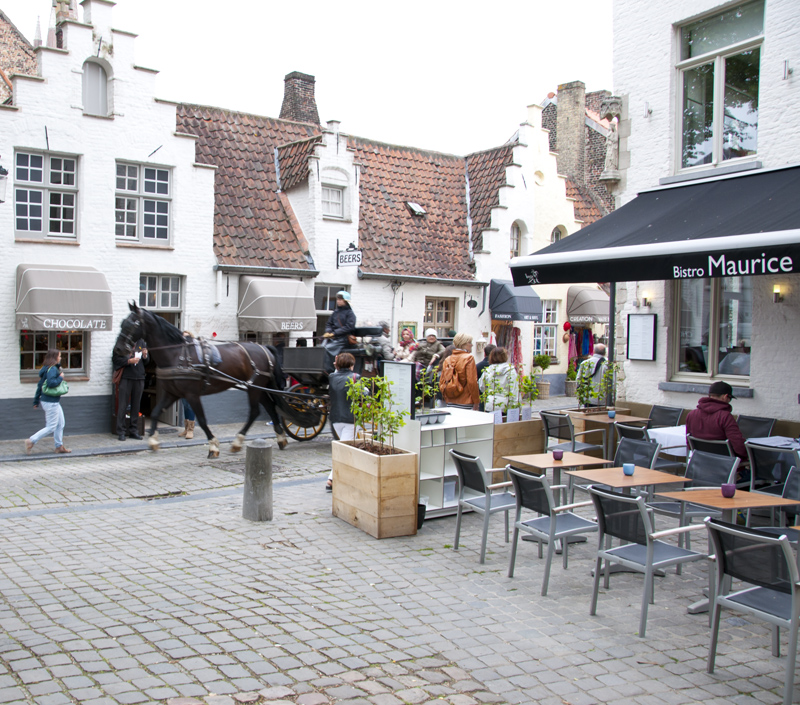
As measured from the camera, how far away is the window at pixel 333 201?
58.2ft

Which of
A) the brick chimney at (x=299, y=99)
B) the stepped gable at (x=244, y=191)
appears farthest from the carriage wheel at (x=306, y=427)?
the brick chimney at (x=299, y=99)

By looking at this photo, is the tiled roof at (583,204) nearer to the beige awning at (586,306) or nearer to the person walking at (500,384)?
the beige awning at (586,306)

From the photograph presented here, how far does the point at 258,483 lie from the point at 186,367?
4.16 m

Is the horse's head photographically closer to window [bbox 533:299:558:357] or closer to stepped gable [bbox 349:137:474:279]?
stepped gable [bbox 349:137:474:279]

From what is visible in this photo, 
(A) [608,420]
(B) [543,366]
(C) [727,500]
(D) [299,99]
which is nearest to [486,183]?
(B) [543,366]

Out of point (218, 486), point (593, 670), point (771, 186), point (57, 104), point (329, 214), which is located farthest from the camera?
point (329, 214)

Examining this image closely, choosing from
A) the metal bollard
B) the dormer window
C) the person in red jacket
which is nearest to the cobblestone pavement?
the metal bollard

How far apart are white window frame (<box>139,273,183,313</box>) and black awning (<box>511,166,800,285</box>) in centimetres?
803

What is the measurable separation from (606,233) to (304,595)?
246 inches

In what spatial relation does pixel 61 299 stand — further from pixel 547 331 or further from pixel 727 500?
pixel 547 331

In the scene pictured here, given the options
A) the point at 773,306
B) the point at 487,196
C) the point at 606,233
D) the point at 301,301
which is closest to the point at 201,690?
the point at 606,233

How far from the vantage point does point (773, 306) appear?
30.9 feet

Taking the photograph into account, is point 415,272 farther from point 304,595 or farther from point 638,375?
point 304,595

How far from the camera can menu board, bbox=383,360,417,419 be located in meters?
7.80
